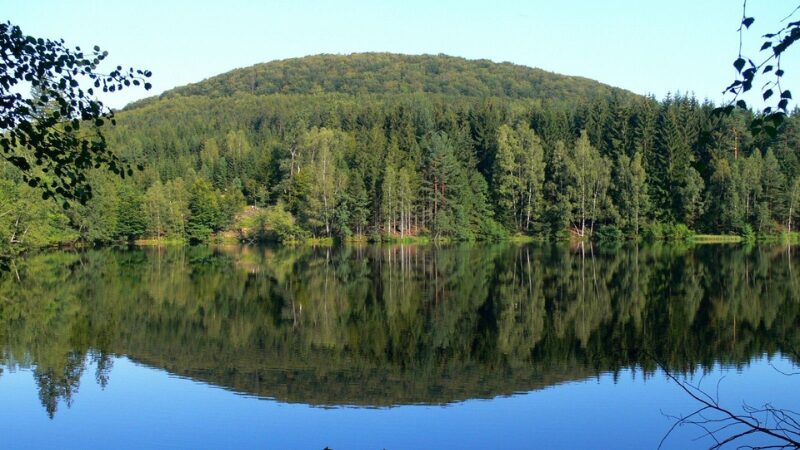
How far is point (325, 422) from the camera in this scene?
14883mm

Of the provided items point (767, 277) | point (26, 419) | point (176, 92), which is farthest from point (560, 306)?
point (176, 92)

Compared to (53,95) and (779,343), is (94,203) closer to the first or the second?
(779,343)

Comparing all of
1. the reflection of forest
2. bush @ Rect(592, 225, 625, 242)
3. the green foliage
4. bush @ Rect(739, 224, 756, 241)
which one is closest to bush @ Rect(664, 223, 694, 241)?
bush @ Rect(592, 225, 625, 242)

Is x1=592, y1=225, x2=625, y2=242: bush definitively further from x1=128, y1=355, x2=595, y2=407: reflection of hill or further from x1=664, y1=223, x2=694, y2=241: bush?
x1=128, y1=355, x2=595, y2=407: reflection of hill

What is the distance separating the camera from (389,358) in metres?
20.2

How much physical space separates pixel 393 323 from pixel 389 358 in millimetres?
5474

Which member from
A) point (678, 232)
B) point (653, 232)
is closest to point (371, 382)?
point (653, 232)

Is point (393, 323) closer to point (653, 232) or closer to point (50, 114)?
point (50, 114)

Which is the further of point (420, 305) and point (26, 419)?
point (420, 305)

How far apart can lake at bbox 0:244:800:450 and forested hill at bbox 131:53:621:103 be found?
130 meters

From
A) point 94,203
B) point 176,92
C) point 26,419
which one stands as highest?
point 176,92

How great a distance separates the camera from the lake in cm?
1440

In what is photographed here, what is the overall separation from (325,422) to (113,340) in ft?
37.8

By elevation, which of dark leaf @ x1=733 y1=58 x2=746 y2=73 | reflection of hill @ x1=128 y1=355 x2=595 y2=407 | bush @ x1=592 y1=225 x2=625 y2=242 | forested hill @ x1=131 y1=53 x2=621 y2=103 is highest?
forested hill @ x1=131 y1=53 x2=621 y2=103
